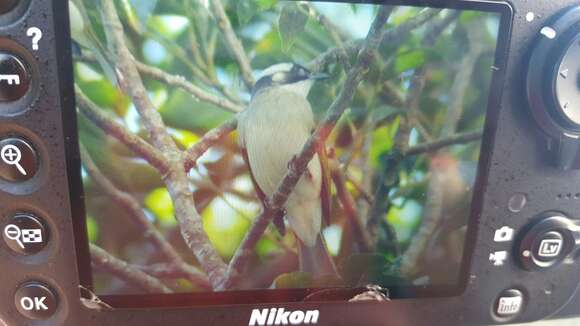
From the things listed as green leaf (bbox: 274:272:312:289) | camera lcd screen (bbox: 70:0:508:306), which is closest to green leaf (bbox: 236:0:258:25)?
camera lcd screen (bbox: 70:0:508:306)

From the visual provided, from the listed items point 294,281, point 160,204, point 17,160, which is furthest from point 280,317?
point 17,160

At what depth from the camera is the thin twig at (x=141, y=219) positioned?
38 centimetres

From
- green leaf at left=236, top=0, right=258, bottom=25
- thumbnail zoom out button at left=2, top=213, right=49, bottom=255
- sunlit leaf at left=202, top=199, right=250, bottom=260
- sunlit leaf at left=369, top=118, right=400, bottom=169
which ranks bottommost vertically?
sunlit leaf at left=369, top=118, right=400, bottom=169

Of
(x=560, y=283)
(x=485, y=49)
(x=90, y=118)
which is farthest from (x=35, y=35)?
(x=560, y=283)

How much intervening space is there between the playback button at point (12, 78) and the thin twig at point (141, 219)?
58mm

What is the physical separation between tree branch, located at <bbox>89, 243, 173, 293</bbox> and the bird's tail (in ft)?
0.37

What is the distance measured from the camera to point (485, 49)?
0.40 m

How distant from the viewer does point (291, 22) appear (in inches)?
14.5

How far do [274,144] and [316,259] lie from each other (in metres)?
0.10

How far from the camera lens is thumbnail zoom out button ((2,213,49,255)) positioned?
0.38 meters

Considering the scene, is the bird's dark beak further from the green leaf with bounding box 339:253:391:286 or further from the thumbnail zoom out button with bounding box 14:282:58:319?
the thumbnail zoom out button with bounding box 14:282:58:319

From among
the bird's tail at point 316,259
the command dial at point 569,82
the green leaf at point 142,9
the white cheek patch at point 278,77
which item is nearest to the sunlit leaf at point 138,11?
the green leaf at point 142,9

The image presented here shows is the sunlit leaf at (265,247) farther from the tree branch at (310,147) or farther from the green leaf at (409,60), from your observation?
the green leaf at (409,60)

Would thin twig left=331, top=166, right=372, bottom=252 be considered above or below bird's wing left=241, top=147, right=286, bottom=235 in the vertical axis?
below
